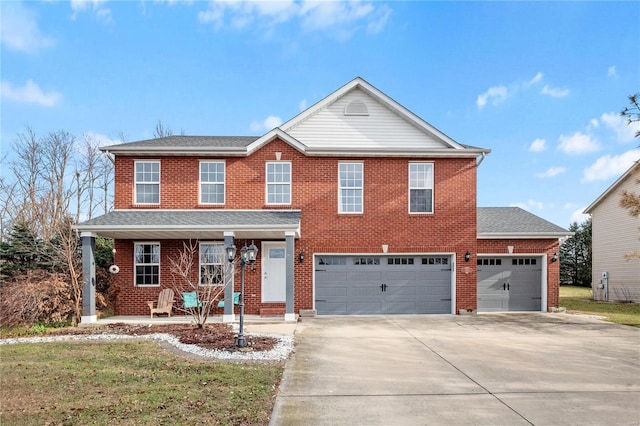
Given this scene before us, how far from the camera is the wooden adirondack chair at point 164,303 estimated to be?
46.6ft

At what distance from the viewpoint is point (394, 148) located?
15570mm

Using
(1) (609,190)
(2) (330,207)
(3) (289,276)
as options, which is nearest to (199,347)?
(3) (289,276)

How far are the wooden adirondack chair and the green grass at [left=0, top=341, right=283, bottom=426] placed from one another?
5.02m

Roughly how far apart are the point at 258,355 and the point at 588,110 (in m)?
16.6

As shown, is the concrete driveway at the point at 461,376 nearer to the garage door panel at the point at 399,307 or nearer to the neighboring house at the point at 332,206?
the garage door panel at the point at 399,307

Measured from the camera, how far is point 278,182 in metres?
15.6

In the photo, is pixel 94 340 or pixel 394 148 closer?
pixel 94 340

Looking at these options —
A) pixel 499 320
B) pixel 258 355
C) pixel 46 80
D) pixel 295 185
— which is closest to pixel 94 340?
pixel 258 355

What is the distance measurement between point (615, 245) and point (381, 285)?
55.5 feet

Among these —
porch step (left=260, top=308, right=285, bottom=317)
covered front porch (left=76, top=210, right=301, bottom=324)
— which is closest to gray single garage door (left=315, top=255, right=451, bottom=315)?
porch step (left=260, top=308, right=285, bottom=317)

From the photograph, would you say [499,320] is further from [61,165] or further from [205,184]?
[61,165]

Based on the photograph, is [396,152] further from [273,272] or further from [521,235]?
[273,272]

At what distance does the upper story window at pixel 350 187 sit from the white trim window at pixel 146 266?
6866mm

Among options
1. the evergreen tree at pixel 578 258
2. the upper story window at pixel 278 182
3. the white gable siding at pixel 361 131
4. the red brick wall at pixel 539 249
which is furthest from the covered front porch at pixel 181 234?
the evergreen tree at pixel 578 258
